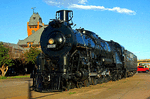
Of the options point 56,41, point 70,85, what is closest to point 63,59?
point 56,41

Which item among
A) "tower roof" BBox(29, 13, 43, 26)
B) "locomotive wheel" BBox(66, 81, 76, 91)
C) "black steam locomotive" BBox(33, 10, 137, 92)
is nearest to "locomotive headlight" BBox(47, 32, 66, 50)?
"black steam locomotive" BBox(33, 10, 137, 92)

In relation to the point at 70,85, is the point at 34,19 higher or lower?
higher

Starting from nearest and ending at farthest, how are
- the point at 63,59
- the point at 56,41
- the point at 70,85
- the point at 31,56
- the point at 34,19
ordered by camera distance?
the point at 63,59 → the point at 70,85 → the point at 56,41 → the point at 31,56 → the point at 34,19

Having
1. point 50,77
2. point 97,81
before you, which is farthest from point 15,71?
point 50,77

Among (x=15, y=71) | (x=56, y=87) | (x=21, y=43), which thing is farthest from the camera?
(x=21, y=43)

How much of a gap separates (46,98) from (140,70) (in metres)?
48.5

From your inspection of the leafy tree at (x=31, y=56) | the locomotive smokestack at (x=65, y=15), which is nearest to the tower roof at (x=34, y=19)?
the leafy tree at (x=31, y=56)

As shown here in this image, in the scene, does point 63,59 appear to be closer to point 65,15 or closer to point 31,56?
point 65,15

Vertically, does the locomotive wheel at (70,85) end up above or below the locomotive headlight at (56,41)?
below

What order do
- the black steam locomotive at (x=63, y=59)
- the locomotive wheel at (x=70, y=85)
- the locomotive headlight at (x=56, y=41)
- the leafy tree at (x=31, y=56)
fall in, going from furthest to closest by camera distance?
1. the leafy tree at (x=31, y=56)
2. the locomotive headlight at (x=56, y=41)
3. the locomotive wheel at (x=70, y=85)
4. the black steam locomotive at (x=63, y=59)

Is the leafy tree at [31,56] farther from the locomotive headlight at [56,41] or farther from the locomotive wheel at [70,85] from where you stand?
the locomotive wheel at [70,85]

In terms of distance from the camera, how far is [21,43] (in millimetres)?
84875

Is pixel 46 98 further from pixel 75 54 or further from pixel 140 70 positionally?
pixel 140 70

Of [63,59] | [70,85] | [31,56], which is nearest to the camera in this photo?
[63,59]
